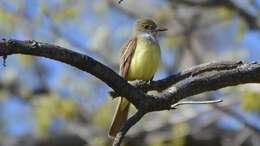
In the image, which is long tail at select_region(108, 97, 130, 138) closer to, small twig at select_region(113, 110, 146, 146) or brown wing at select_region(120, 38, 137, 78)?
brown wing at select_region(120, 38, 137, 78)

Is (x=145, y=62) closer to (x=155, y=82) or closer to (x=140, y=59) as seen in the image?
(x=140, y=59)

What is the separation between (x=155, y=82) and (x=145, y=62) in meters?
1.47

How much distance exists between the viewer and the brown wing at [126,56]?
535cm

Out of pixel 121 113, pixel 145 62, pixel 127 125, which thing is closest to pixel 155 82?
pixel 127 125

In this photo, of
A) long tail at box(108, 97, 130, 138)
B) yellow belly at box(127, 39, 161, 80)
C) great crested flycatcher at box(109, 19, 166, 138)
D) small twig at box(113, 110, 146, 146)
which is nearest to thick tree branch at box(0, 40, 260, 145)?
small twig at box(113, 110, 146, 146)

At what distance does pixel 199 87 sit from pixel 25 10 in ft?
18.0

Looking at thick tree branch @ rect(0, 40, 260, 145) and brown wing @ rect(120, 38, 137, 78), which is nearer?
thick tree branch @ rect(0, 40, 260, 145)

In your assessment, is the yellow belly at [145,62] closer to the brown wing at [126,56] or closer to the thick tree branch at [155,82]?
the brown wing at [126,56]

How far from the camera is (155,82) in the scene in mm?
3848

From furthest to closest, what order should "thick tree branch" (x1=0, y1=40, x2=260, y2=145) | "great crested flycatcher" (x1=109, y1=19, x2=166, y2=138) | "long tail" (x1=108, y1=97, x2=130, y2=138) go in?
1. "great crested flycatcher" (x1=109, y1=19, x2=166, y2=138)
2. "long tail" (x1=108, y1=97, x2=130, y2=138)
3. "thick tree branch" (x1=0, y1=40, x2=260, y2=145)

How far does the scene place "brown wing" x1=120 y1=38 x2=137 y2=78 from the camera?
5346 mm

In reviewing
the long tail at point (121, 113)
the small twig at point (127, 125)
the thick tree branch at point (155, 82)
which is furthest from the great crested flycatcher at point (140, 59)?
the small twig at point (127, 125)

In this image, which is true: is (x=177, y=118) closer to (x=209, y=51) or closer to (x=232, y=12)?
(x=232, y=12)

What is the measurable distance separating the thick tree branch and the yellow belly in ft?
4.57
